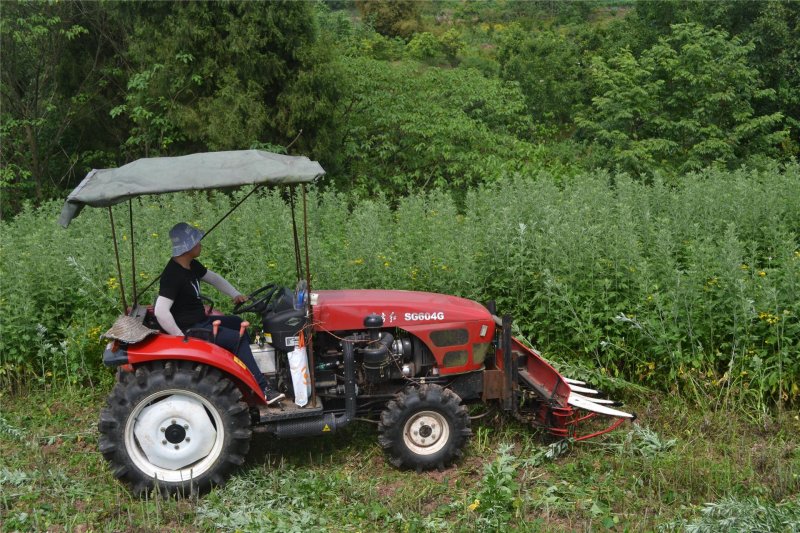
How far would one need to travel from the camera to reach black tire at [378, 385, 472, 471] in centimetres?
554

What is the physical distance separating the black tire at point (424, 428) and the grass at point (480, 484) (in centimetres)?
13

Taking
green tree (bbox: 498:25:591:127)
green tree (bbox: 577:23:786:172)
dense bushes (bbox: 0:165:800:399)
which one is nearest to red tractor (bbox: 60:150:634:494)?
dense bushes (bbox: 0:165:800:399)

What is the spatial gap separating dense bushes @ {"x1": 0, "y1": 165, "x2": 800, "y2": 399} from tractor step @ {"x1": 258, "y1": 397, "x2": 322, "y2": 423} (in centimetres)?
201

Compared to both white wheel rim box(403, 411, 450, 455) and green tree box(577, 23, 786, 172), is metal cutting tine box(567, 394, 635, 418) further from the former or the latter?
green tree box(577, 23, 786, 172)

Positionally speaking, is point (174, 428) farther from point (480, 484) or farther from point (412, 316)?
point (480, 484)

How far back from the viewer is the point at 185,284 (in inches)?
219

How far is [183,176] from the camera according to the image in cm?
509

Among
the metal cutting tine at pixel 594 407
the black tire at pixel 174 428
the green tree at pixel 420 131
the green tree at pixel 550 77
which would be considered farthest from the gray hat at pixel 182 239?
the green tree at pixel 550 77

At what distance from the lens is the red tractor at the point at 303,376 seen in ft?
17.1

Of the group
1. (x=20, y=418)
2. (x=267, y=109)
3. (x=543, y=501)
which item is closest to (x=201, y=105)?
(x=267, y=109)

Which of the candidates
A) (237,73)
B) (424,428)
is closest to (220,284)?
(424,428)

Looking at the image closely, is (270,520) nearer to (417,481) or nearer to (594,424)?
(417,481)

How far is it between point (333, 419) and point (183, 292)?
1.36 metres

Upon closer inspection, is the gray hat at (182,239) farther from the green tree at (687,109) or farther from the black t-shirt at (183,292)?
the green tree at (687,109)
